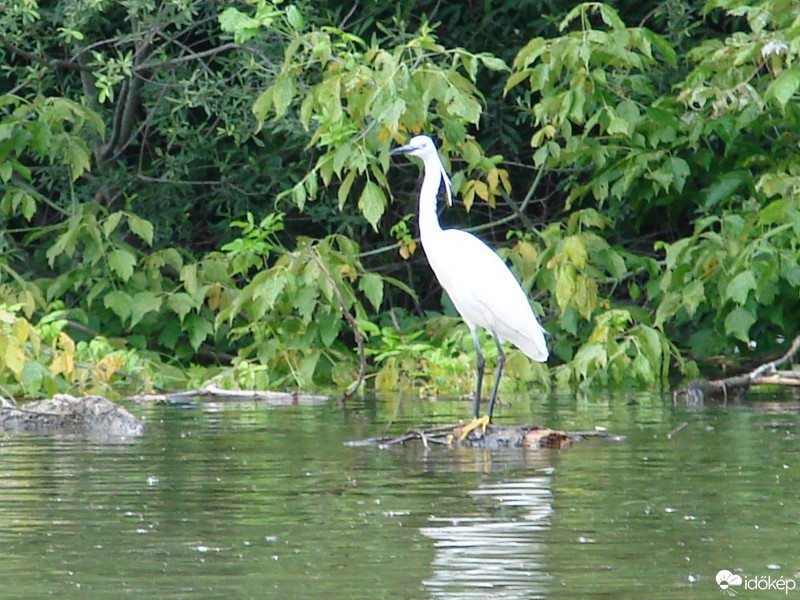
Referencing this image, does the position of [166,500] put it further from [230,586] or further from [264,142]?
[264,142]

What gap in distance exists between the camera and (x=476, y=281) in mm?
9492

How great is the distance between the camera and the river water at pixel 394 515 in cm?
485

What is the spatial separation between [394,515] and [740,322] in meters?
6.61

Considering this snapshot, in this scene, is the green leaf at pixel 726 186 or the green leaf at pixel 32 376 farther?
the green leaf at pixel 726 186

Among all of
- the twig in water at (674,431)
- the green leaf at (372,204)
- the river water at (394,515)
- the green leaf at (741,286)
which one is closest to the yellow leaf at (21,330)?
the river water at (394,515)

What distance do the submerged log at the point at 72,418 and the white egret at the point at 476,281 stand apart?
81.3 inches

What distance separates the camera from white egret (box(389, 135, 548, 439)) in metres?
9.49

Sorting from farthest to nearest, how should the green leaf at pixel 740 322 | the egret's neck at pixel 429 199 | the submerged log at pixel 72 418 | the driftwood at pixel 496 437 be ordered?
the green leaf at pixel 740 322 → the egret's neck at pixel 429 199 → the submerged log at pixel 72 418 → the driftwood at pixel 496 437

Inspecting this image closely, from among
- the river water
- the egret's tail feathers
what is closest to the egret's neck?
the egret's tail feathers

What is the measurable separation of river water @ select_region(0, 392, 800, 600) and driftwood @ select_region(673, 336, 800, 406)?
4.48 feet

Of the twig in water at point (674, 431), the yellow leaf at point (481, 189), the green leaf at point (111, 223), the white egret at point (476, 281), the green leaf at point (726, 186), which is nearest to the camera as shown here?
the twig in water at point (674, 431)

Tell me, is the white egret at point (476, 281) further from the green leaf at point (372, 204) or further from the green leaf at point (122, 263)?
the green leaf at point (122, 263)

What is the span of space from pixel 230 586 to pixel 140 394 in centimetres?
700

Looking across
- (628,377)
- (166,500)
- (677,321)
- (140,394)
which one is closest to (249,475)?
(166,500)
